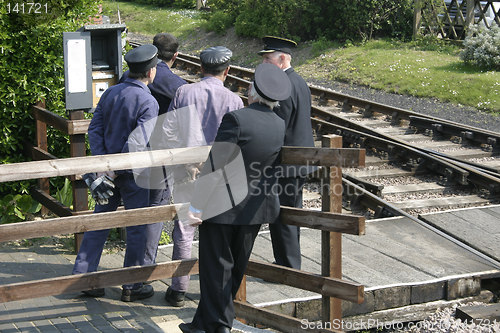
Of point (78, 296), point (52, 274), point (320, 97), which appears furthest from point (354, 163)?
point (320, 97)

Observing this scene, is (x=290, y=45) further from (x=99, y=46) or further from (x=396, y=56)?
(x=396, y=56)

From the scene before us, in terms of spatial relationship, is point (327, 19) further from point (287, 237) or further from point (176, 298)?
point (176, 298)

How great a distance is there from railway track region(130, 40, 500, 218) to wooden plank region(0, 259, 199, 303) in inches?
149

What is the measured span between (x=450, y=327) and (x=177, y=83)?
3.17 meters

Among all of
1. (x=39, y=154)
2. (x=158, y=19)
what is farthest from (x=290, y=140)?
(x=158, y=19)

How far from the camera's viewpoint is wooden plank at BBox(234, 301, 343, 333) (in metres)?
4.93

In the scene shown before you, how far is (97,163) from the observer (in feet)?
15.7

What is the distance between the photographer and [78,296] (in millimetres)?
5816

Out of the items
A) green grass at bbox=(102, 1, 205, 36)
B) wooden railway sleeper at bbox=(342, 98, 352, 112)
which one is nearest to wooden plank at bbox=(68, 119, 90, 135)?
wooden railway sleeper at bbox=(342, 98, 352, 112)

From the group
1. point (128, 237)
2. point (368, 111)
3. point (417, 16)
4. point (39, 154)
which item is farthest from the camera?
point (417, 16)

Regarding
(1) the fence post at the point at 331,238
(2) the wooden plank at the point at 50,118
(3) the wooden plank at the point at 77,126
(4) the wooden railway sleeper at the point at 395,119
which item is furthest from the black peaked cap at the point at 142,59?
(4) the wooden railway sleeper at the point at 395,119

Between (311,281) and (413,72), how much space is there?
46.3ft

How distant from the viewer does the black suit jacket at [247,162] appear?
185 inches

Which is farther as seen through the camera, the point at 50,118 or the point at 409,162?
the point at 409,162
